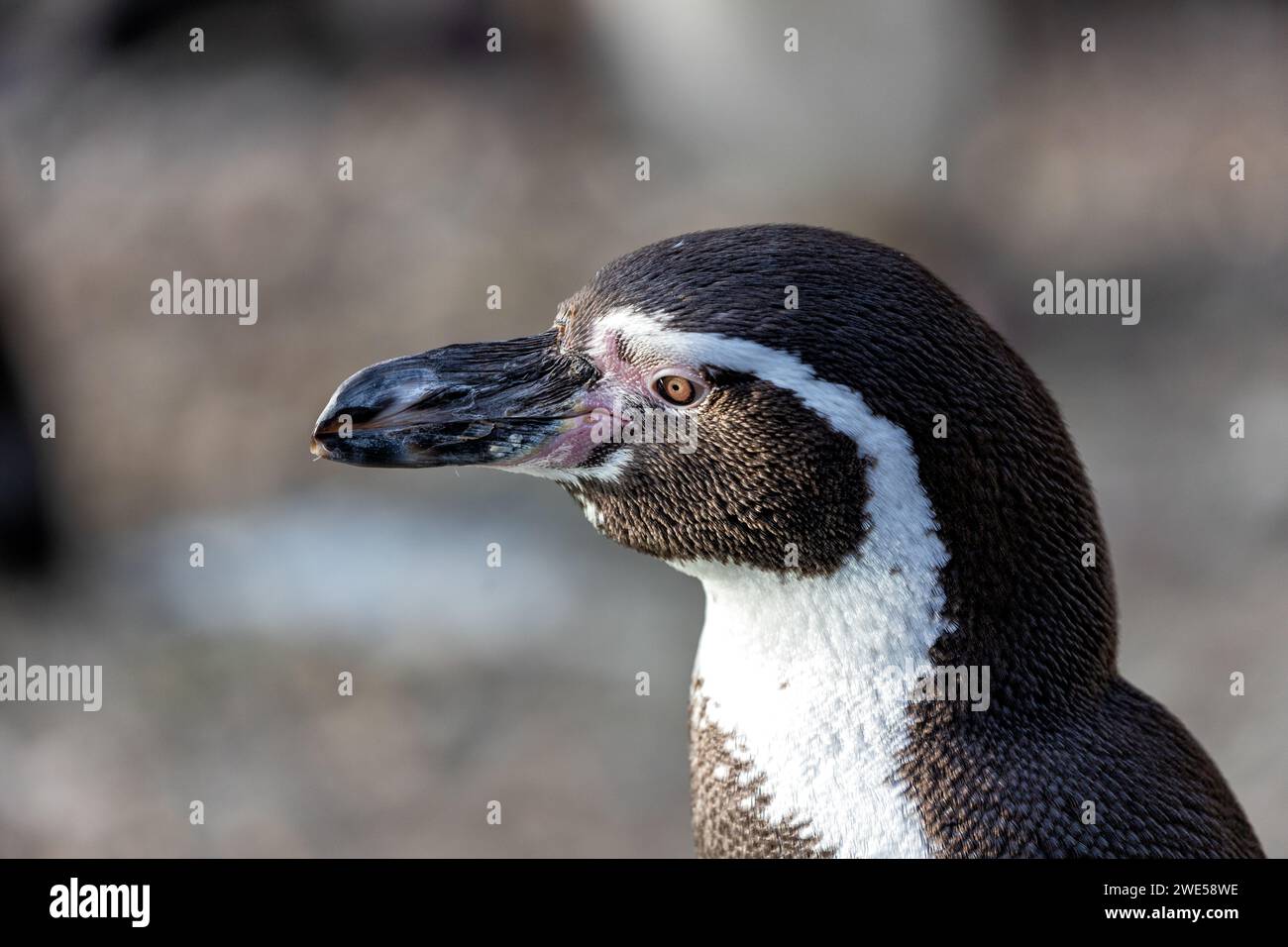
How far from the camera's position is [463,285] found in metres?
5.00

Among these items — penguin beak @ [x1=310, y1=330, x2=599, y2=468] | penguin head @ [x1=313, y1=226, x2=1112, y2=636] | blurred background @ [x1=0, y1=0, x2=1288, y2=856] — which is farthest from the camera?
blurred background @ [x1=0, y1=0, x2=1288, y2=856]

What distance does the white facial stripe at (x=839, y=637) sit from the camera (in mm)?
1564

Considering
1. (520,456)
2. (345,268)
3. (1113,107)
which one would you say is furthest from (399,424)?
(1113,107)

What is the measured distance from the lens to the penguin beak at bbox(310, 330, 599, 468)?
1.69 m

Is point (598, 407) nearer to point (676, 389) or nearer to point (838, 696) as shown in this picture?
point (676, 389)

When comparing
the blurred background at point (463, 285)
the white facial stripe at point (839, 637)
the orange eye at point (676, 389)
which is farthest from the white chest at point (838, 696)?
the blurred background at point (463, 285)

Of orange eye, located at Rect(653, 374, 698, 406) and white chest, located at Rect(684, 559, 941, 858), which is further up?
orange eye, located at Rect(653, 374, 698, 406)

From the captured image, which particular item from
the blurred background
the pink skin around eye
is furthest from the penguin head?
the blurred background

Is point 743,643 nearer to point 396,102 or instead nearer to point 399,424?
point 399,424

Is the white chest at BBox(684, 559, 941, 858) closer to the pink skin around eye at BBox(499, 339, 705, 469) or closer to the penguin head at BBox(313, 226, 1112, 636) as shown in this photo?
the penguin head at BBox(313, 226, 1112, 636)

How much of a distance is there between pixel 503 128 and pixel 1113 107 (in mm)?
2484

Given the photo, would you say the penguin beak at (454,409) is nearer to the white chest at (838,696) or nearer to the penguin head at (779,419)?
the penguin head at (779,419)

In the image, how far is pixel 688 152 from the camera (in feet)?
17.0

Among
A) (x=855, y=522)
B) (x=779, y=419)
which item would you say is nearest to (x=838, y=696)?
(x=855, y=522)
